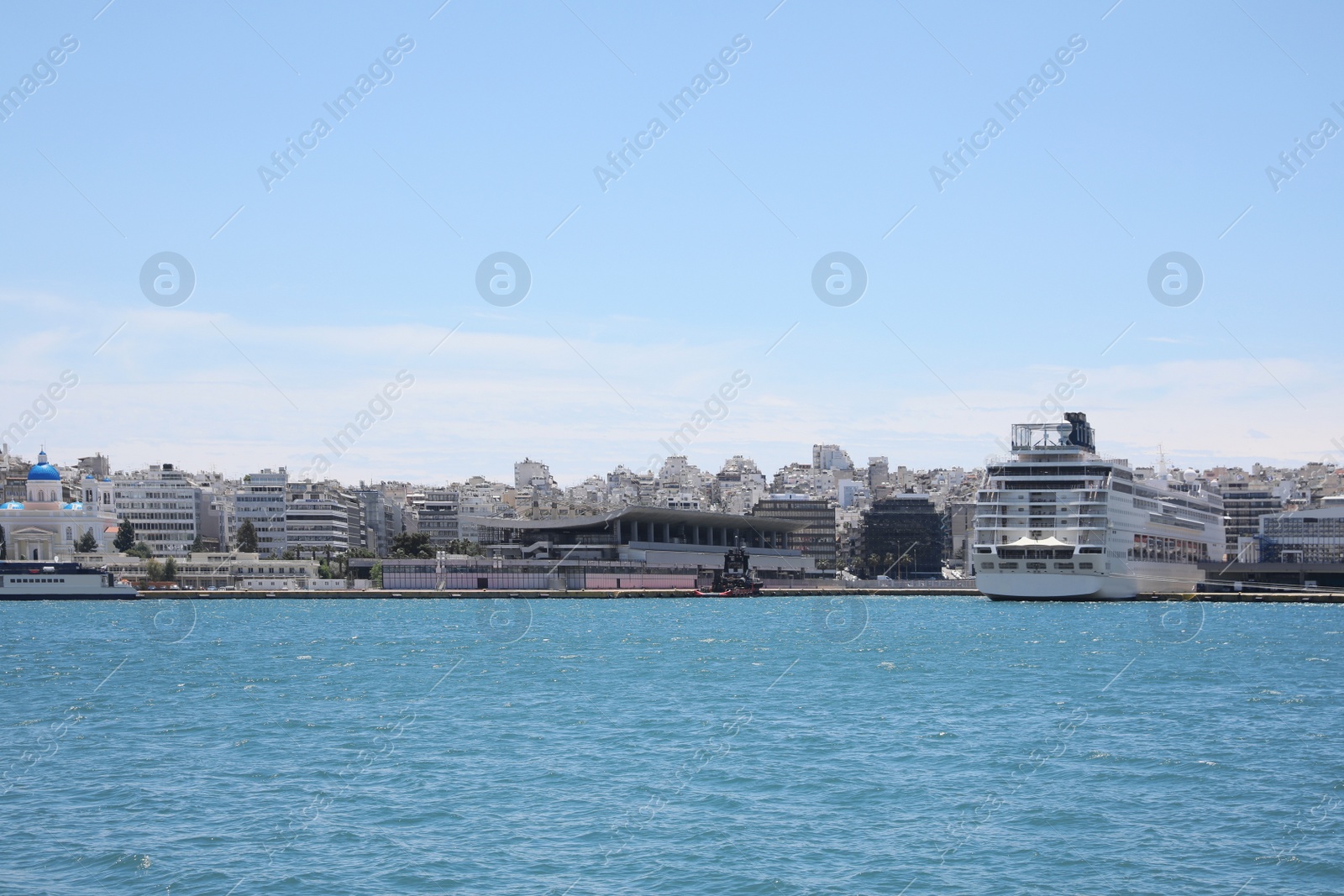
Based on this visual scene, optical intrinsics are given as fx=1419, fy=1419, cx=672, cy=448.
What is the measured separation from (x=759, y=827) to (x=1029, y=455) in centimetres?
6986

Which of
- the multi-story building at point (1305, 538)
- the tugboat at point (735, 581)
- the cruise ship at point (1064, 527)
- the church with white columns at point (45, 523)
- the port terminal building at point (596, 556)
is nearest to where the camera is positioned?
the cruise ship at point (1064, 527)

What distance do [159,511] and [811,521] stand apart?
71.5 m

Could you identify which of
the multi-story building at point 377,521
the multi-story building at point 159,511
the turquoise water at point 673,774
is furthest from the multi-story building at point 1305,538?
the multi-story building at point 159,511

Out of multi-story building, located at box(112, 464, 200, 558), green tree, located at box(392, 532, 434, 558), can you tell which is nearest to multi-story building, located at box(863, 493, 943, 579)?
green tree, located at box(392, 532, 434, 558)

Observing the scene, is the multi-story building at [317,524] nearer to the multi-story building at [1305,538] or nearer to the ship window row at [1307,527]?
the multi-story building at [1305,538]

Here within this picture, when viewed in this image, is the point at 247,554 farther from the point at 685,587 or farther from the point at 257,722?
the point at 257,722

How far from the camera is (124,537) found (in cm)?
12988

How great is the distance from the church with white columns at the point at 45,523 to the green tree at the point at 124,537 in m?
8.03

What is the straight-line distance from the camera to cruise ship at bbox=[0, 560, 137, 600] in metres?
90.2

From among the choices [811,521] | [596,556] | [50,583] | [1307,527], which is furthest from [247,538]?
[1307,527]

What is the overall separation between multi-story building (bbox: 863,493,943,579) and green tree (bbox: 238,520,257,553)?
62959 mm

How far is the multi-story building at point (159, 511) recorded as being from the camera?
457 feet

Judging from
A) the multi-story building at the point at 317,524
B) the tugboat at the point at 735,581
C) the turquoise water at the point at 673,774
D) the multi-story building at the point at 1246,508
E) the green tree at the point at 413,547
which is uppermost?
the multi-story building at the point at 1246,508

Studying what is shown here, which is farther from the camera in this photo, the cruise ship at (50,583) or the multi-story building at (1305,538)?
the multi-story building at (1305,538)
